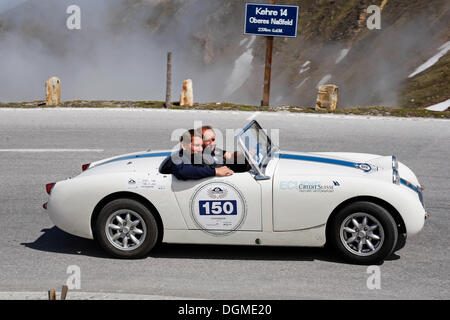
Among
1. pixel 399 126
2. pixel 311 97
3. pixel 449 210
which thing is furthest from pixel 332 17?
pixel 449 210

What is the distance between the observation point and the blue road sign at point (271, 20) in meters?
20.3

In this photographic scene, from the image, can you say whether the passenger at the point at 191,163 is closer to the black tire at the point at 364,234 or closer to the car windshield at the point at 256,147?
the car windshield at the point at 256,147

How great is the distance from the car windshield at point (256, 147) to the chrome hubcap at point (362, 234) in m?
1.04

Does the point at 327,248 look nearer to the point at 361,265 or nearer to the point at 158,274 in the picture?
the point at 361,265

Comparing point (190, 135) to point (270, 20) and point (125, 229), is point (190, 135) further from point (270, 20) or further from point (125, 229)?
point (270, 20)

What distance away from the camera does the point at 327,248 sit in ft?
24.0

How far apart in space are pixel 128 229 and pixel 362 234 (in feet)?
7.97

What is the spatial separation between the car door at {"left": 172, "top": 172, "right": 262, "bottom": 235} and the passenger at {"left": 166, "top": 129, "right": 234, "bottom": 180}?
6 cm

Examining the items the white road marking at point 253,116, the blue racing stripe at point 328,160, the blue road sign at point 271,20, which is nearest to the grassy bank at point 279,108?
the white road marking at point 253,116

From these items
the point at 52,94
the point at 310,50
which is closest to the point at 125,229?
the point at 52,94

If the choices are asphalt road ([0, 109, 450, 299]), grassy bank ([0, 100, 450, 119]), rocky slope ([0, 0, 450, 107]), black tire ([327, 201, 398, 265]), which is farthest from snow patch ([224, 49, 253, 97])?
black tire ([327, 201, 398, 265])

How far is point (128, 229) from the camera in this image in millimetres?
Result: 6875

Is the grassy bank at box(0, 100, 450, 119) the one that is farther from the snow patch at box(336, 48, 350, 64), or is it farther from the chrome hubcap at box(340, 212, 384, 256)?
the snow patch at box(336, 48, 350, 64)

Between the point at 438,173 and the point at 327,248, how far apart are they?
14.2 ft
